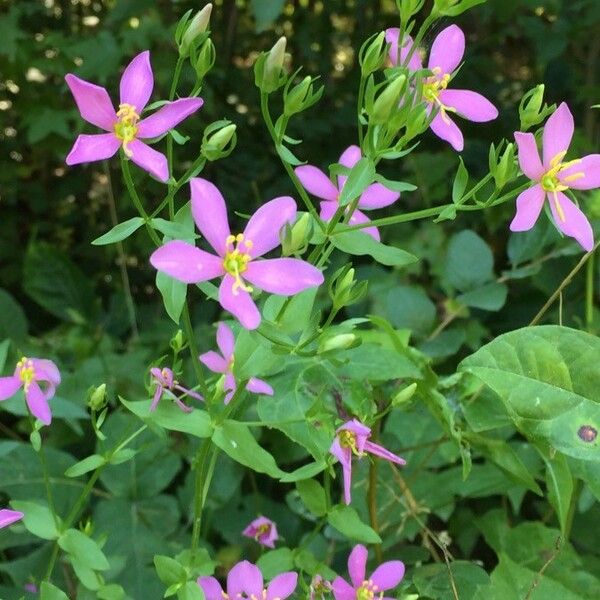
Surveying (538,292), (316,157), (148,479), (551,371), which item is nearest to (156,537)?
(148,479)

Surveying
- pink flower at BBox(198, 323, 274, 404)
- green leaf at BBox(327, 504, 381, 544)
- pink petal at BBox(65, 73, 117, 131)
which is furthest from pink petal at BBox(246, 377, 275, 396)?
pink petal at BBox(65, 73, 117, 131)

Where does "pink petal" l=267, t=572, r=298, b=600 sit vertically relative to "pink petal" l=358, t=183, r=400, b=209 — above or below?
below

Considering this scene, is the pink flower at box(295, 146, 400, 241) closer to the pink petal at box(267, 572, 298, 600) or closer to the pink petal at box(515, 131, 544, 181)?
the pink petal at box(515, 131, 544, 181)

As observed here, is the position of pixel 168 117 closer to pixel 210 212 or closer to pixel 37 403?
pixel 210 212

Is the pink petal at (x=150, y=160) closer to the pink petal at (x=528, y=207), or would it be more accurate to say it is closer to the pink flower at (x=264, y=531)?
the pink petal at (x=528, y=207)

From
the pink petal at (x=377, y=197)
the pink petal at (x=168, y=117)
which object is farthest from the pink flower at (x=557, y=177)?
the pink petal at (x=168, y=117)

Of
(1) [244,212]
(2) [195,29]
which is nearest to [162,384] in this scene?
(2) [195,29]
